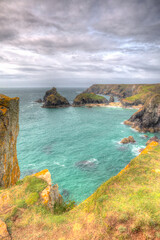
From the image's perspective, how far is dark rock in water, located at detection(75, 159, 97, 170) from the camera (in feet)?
102

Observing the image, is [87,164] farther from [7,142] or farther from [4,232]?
[4,232]

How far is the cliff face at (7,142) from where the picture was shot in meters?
12.8

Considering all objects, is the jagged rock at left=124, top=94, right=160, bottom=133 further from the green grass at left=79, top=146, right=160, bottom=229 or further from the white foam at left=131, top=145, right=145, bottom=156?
the green grass at left=79, top=146, right=160, bottom=229

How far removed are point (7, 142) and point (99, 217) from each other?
1123 centimetres

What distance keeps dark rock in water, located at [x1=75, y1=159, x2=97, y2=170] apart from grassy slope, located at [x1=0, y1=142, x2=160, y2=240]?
1972cm

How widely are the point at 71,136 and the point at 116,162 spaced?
22.1 m

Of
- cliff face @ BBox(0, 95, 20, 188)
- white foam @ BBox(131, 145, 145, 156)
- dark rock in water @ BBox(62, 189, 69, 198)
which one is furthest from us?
white foam @ BBox(131, 145, 145, 156)

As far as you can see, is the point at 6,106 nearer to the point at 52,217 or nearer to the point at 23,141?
the point at 52,217

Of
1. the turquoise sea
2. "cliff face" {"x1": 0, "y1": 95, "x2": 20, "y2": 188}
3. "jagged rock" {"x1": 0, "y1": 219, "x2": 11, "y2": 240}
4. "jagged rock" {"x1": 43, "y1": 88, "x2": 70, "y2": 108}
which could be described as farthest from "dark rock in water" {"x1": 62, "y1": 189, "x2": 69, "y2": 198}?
"jagged rock" {"x1": 43, "y1": 88, "x2": 70, "y2": 108}

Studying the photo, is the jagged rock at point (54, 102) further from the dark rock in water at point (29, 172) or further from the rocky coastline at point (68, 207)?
the rocky coastline at point (68, 207)

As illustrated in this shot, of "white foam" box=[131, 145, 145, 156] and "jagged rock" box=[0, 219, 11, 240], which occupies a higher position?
"jagged rock" box=[0, 219, 11, 240]

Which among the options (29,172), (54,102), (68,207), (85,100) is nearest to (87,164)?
(29,172)

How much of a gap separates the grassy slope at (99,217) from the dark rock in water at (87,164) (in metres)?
19.7

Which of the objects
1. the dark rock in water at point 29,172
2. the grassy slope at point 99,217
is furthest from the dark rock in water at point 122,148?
the grassy slope at point 99,217
